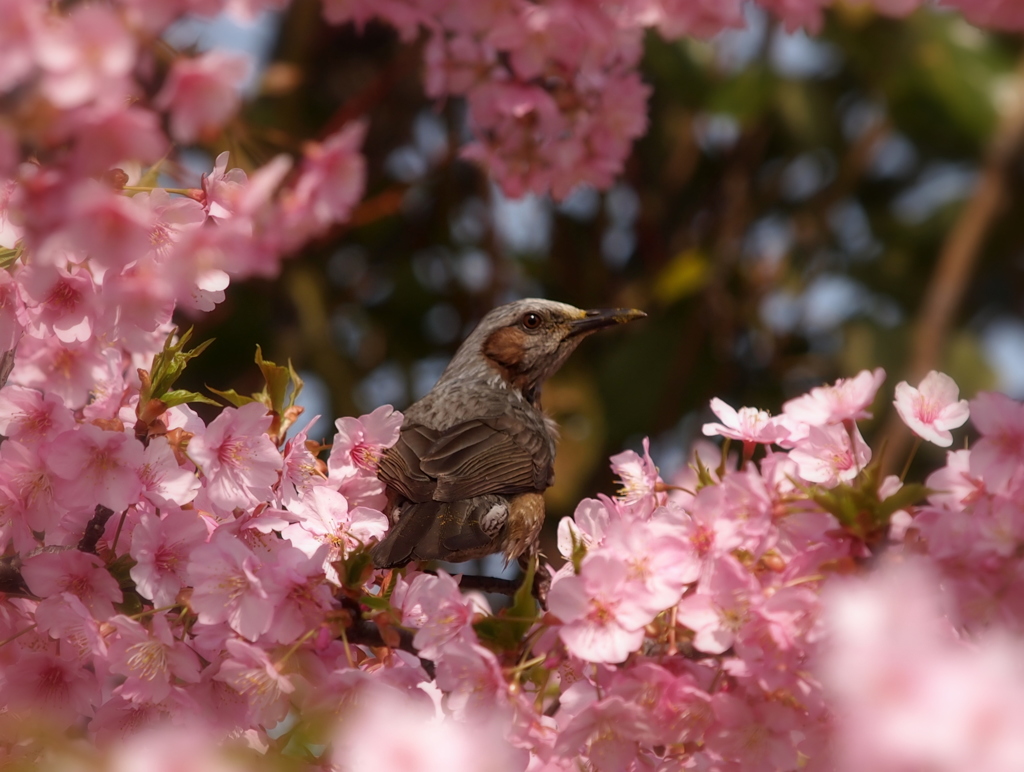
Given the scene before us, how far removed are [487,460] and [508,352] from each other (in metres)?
0.84

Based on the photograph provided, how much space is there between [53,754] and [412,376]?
4169 mm

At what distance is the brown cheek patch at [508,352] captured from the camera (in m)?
3.95

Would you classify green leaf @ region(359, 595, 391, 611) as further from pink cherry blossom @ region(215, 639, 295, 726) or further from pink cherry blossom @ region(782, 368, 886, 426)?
→ pink cherry blossom @ region(782, 368, 886, 426)

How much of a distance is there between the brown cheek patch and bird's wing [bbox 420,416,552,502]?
16.2 inches

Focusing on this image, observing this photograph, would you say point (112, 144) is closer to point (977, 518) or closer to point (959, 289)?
point (977, 518)

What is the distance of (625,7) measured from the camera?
2.80m

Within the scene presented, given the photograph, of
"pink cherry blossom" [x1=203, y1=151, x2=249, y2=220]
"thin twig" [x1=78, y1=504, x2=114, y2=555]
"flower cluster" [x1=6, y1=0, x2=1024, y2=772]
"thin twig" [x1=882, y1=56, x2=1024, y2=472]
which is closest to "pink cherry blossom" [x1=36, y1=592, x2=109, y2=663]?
"flower cluster" [x1=6, y1=0, x2=1024, y2=772]

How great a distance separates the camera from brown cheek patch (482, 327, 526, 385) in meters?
3.95

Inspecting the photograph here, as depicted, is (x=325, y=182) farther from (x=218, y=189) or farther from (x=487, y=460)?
(x=487, y=460)

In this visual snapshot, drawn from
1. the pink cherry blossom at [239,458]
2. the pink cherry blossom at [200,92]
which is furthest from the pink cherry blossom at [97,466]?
the pink cherry blossom at [200,92]

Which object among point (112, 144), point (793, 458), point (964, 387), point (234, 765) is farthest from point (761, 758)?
point (964, 387)

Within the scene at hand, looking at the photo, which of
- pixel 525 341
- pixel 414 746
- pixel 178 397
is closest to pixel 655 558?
pixel 414 746

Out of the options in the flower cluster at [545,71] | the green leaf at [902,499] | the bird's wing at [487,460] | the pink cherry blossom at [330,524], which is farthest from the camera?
the bird's wing at [487,460]

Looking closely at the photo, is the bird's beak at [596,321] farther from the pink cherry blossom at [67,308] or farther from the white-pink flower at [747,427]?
the pink cherry blossom at [67,308]
